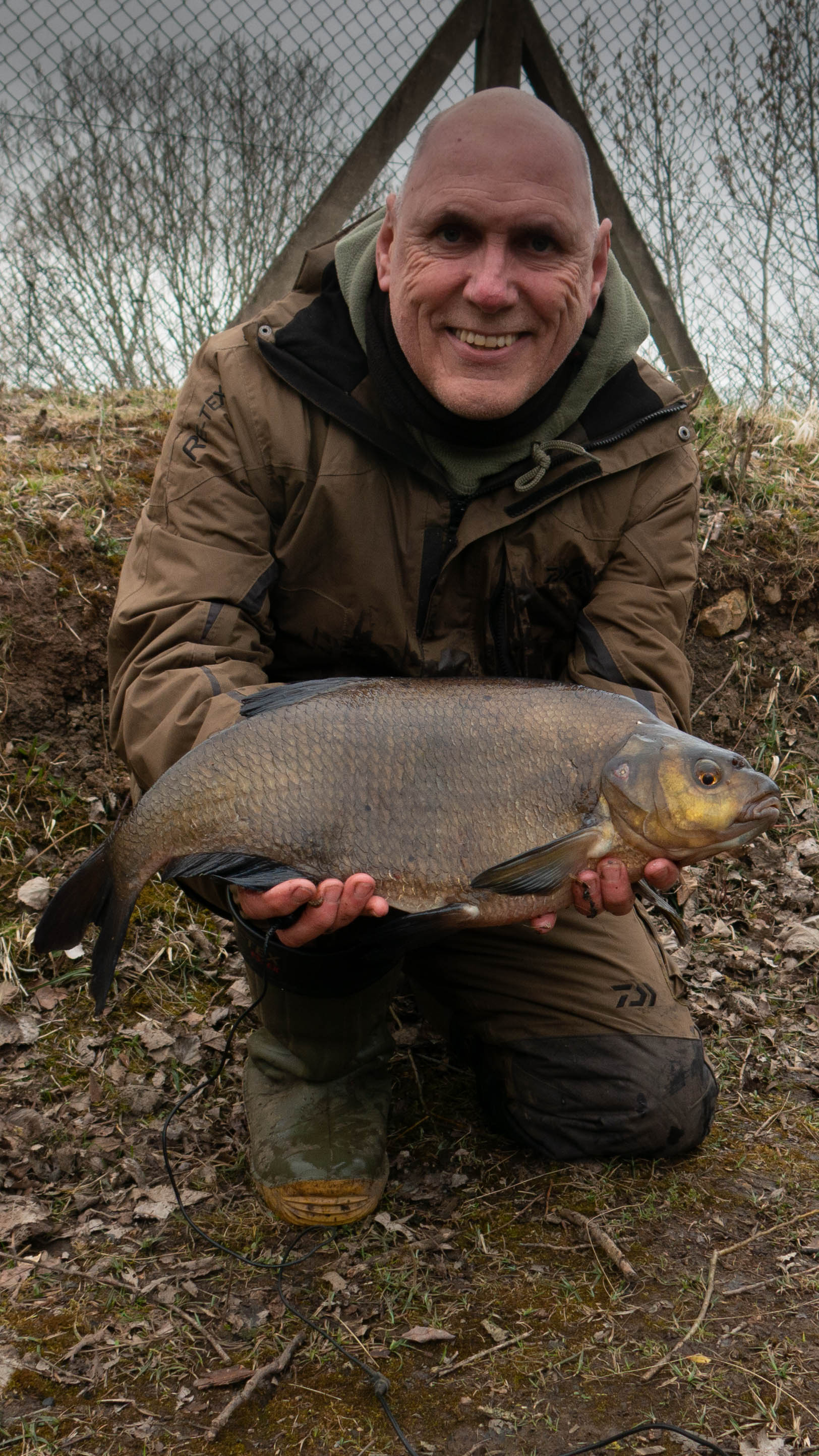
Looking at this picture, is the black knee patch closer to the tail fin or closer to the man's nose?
the tail fin

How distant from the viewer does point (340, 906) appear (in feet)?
7.84

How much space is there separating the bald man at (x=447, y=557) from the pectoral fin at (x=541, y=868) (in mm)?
438

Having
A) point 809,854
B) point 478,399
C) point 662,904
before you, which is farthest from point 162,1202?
point 809,854

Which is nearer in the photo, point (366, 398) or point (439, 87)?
point (366, 398)

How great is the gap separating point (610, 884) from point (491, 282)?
147 centimetres

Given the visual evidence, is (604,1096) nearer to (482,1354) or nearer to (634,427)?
(482,1354)

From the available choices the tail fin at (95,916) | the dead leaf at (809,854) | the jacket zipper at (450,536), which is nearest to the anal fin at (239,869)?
the tail fin at (95,916)

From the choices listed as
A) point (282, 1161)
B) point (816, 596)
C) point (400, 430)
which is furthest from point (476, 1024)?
point (816, 596)

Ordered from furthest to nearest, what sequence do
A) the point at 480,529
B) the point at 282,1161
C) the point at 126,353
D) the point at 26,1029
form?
1. the point at 126,353
2. the point at 26,1029
3. the point at 480,529
4. the point at 282,1161

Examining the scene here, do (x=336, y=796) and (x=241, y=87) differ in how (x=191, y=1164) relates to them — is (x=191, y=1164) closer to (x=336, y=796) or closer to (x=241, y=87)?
(x=336, y=796)

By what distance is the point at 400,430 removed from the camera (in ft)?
10.1

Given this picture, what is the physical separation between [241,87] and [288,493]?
4.74 m

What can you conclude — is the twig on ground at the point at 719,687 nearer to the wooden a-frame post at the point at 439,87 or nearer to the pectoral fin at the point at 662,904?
the wooden a-frame post at the point at 439,87

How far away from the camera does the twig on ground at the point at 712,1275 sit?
220 centimetres
